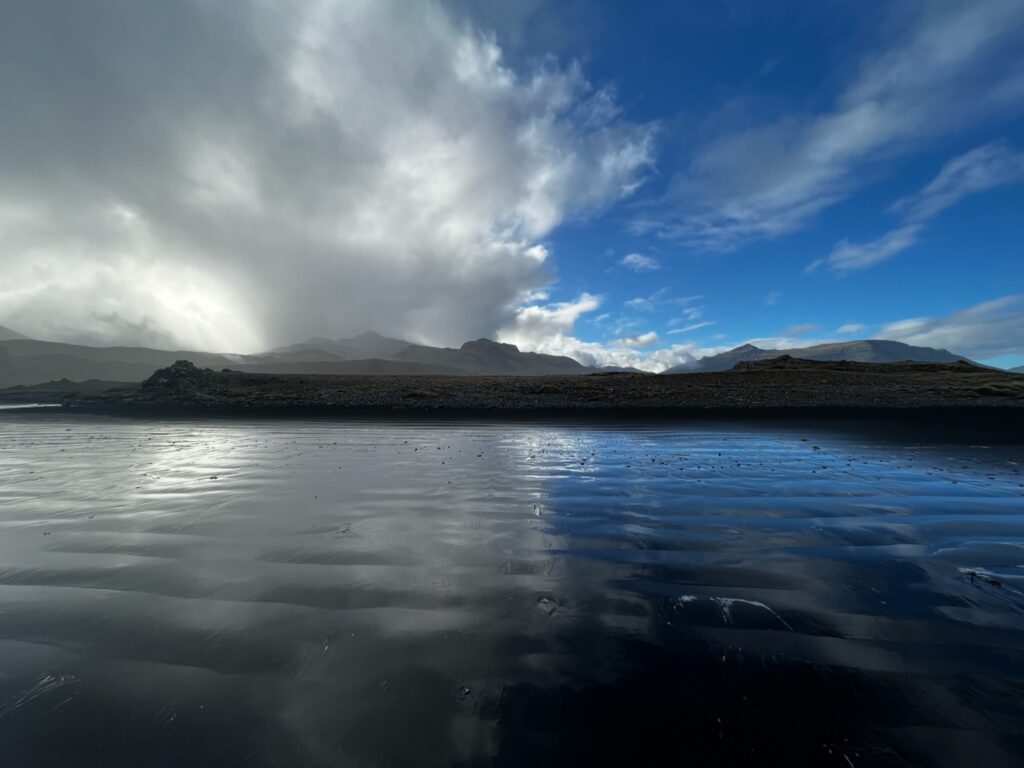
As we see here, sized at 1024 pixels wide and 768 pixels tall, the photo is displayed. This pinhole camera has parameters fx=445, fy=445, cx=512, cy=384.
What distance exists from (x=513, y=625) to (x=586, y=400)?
35.5 meters

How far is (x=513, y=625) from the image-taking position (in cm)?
449

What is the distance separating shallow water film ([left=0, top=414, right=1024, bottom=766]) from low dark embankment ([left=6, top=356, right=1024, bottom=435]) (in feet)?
70.3

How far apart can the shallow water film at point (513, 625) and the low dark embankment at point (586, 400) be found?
21433 millimetres

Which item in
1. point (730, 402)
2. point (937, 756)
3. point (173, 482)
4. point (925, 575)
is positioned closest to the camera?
point (937, 756)

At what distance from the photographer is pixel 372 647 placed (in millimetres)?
4121

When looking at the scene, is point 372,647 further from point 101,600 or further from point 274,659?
point 101,600

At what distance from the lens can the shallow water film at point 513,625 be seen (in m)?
3.03

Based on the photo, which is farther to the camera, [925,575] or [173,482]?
[173,482]

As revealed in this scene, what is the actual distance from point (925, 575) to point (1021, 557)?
2073mm

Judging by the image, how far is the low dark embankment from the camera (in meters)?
30.2

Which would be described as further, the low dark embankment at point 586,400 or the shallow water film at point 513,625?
the low dark embankment at point 586,400

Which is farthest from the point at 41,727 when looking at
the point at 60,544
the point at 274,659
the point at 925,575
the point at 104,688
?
the point at 925,575

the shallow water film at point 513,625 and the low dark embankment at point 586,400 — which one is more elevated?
the low dark embankment at point 586,400

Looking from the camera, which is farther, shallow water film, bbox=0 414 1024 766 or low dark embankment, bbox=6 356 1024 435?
low dark embankment, bbox=6 356 1024 435
